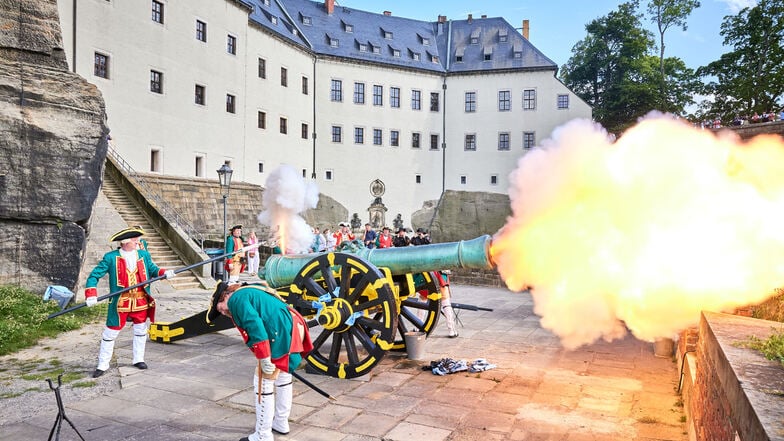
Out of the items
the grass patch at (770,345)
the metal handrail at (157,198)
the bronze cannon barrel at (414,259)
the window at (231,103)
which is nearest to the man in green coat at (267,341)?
the bronze cannon barrel at (414,259)

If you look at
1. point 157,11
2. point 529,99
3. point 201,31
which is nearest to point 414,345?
point 157,11

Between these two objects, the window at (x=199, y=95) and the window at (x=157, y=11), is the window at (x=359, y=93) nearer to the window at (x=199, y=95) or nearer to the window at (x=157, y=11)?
the window at (x=199, y=95)

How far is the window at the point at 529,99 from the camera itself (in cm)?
4244

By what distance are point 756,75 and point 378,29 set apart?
26982 millimetres

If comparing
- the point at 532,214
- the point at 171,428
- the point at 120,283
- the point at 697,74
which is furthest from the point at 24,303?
the point at 697,74

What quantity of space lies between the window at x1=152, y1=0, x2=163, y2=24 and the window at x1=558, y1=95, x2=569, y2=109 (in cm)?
2843

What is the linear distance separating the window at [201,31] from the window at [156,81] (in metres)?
3.30

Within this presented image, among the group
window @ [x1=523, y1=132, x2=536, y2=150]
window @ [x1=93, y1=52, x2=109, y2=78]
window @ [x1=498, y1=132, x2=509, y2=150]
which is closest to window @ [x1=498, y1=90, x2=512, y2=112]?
window @ [x1=498, y1=132, x2=509, y2=150]

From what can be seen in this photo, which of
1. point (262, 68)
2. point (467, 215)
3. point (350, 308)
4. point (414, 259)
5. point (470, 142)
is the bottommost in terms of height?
point (350, 308)

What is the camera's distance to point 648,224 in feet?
18.9

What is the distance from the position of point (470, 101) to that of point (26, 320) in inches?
1522

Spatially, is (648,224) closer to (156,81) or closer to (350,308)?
(350,308)

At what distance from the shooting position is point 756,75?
1189 inches

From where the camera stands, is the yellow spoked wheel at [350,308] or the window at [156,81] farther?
the window at [156,81]
